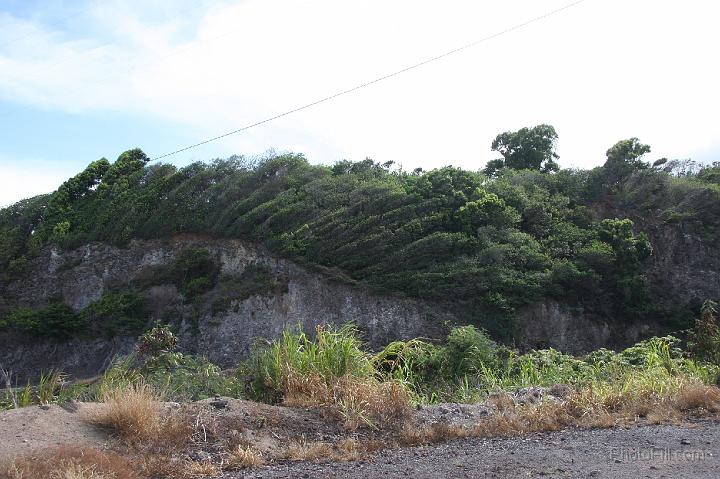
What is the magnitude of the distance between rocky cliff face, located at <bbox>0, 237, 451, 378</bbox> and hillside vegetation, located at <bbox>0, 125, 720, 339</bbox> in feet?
1.69

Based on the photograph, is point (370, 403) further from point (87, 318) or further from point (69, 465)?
point (87, 318)

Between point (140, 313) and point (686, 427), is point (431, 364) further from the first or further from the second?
point (140, 313)

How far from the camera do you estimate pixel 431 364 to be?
1058cm

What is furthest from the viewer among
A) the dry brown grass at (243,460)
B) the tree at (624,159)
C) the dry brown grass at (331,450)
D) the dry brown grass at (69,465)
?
the tree at (624,159)

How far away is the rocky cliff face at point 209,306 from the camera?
66.8ft

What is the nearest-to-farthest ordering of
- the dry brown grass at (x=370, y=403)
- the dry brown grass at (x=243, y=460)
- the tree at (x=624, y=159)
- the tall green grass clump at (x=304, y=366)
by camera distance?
the dry brown grass at (x=243, y=460), the dry brown grass at (x=370, y=403), the tall green grass clump at (x=304, y=366), the tree at (x=624, y=159)

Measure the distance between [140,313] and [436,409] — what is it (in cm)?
1630

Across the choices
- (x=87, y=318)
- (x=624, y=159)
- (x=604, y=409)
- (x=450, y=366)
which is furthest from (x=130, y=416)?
(x=624, y=159)

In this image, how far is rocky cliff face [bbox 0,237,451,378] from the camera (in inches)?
802

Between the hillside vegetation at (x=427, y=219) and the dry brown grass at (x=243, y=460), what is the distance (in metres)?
14.9

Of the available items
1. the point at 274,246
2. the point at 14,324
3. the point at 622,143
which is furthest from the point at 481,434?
the point at 622,143

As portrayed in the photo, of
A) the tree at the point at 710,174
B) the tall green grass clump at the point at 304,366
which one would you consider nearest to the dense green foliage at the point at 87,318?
the tall green grass clump at the point at 304,366

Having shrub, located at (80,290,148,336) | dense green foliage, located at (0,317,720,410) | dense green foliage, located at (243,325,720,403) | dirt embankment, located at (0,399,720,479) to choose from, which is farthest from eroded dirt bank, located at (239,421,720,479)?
shrub, located at (80,290,148,336)

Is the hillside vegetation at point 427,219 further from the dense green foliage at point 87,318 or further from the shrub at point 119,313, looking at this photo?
the shrub at point 119,313
